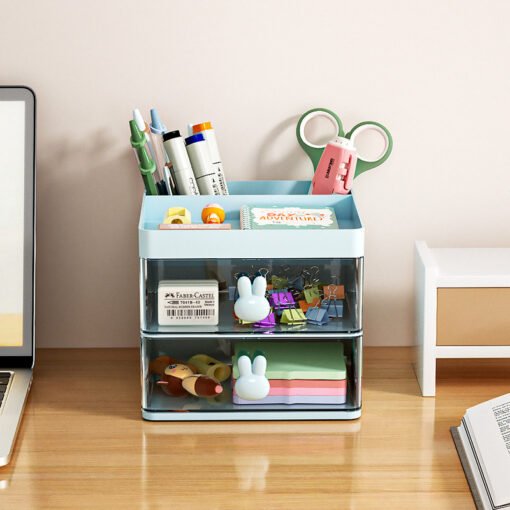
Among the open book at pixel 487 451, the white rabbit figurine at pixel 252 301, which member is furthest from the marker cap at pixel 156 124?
the open book at pixel 487 451

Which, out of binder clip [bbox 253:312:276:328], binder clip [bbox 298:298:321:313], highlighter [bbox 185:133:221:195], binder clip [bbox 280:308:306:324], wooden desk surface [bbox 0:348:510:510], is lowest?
wooden desk surface [bbox 0:348:510:510]

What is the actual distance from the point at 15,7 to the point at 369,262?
540mm

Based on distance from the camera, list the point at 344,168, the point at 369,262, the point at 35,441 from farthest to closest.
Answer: the point at 369,262
the point at 344,168
the point at 35,441

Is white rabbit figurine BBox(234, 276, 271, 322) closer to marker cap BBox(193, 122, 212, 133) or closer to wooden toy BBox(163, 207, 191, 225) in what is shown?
wooden toy BBox(163, 207, 191, 225)

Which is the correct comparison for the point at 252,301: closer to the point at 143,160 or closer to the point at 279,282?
the point at 279,282

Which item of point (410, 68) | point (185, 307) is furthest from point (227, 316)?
point (410, 68)

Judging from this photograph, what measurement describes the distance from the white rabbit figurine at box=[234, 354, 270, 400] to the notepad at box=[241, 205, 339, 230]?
143mm

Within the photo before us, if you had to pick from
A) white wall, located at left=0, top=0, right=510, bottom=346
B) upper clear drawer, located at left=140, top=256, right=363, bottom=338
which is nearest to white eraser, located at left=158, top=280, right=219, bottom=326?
upper clear drawer, located at left=140, top=256, right=363, bottom=338

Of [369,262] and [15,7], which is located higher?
[15,7]

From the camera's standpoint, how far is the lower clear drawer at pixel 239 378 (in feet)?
3.32

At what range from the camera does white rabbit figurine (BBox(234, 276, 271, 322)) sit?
981 mm

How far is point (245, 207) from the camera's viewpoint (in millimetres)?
1049

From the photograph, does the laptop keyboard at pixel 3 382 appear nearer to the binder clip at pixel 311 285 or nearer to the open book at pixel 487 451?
the binder clip at pixel 311 285

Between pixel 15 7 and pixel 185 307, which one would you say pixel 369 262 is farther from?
pixel 15 7
